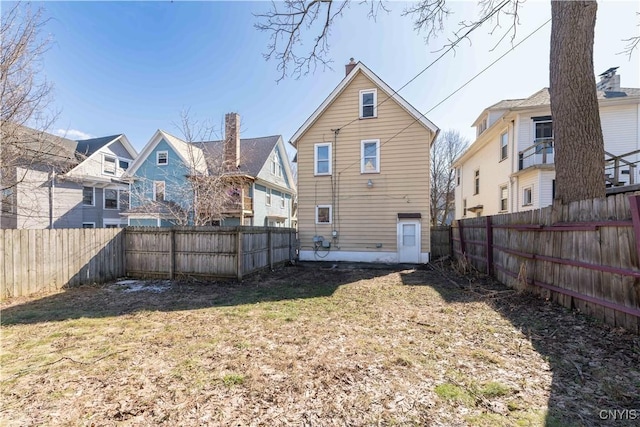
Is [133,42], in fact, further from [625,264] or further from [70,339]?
[625,264]

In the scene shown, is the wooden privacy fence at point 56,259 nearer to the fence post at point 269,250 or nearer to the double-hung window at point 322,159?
the fence post at point 269,250

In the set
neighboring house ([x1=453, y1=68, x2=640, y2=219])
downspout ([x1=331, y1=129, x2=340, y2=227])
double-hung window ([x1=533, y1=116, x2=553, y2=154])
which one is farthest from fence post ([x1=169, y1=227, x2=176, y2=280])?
double-hung window ([x1=533, y1=116, x2=553, y2=154])

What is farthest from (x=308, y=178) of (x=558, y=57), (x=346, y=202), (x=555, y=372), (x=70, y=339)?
(x=555, y=372)

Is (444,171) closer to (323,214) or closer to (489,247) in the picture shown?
(323,214)

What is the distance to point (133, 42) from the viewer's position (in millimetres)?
9977

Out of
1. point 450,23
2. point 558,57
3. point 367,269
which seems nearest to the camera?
point 558,57

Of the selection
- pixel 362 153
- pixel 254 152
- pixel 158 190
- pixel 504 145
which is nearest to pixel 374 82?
pixel 362 153

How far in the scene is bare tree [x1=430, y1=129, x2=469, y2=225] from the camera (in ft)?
100

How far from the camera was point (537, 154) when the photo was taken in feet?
41.4

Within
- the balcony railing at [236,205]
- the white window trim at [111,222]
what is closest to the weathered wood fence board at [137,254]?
the balcony railing at [236,205]

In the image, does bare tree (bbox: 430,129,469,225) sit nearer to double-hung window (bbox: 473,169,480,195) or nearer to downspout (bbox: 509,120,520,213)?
double-hung window (bbox: 473,169,480,195)

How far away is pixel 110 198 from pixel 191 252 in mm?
17468

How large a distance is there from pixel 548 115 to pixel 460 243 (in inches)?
305

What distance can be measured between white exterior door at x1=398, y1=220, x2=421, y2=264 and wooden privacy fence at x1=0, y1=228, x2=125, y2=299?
1085cm
